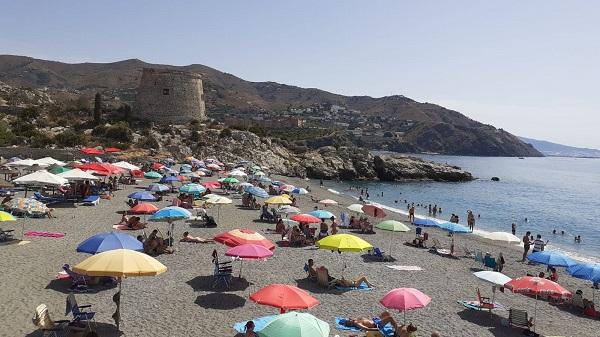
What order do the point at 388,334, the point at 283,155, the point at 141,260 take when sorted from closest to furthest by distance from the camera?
1. the point at 141,260
2. the point at 388,334
3. the point at 283,155

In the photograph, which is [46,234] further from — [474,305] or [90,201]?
[474,305]

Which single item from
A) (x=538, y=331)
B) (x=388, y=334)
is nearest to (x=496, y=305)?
(x=538, y=331)

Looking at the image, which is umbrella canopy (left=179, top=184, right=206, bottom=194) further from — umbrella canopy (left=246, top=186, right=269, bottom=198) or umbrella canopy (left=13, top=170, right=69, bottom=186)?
umbrella canopy (left=13, top=170, right=69, bottom=186)

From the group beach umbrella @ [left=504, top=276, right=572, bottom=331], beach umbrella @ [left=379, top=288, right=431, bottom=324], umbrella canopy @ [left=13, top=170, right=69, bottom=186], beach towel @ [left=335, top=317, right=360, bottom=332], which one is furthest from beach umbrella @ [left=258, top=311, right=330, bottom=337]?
umbrella canopy @ [left=13, top=170, right=69, bottom=186]

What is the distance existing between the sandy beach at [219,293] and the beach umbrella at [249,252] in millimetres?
1096

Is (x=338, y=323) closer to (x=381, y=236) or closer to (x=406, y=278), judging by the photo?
(x=406, y=278)

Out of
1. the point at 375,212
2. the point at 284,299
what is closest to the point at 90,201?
the point at 375,212

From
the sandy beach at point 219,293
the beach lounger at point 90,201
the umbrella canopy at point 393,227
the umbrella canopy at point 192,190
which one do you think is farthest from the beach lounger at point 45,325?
the beach lounger at point 90,201

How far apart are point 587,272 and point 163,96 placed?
60736 millimetres

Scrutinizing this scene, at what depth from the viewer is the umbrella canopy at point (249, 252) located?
11.6m

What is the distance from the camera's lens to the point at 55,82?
171 m

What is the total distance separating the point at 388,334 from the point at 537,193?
76481mm

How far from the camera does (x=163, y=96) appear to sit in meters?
65.9

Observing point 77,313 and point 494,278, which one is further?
point 494,278
